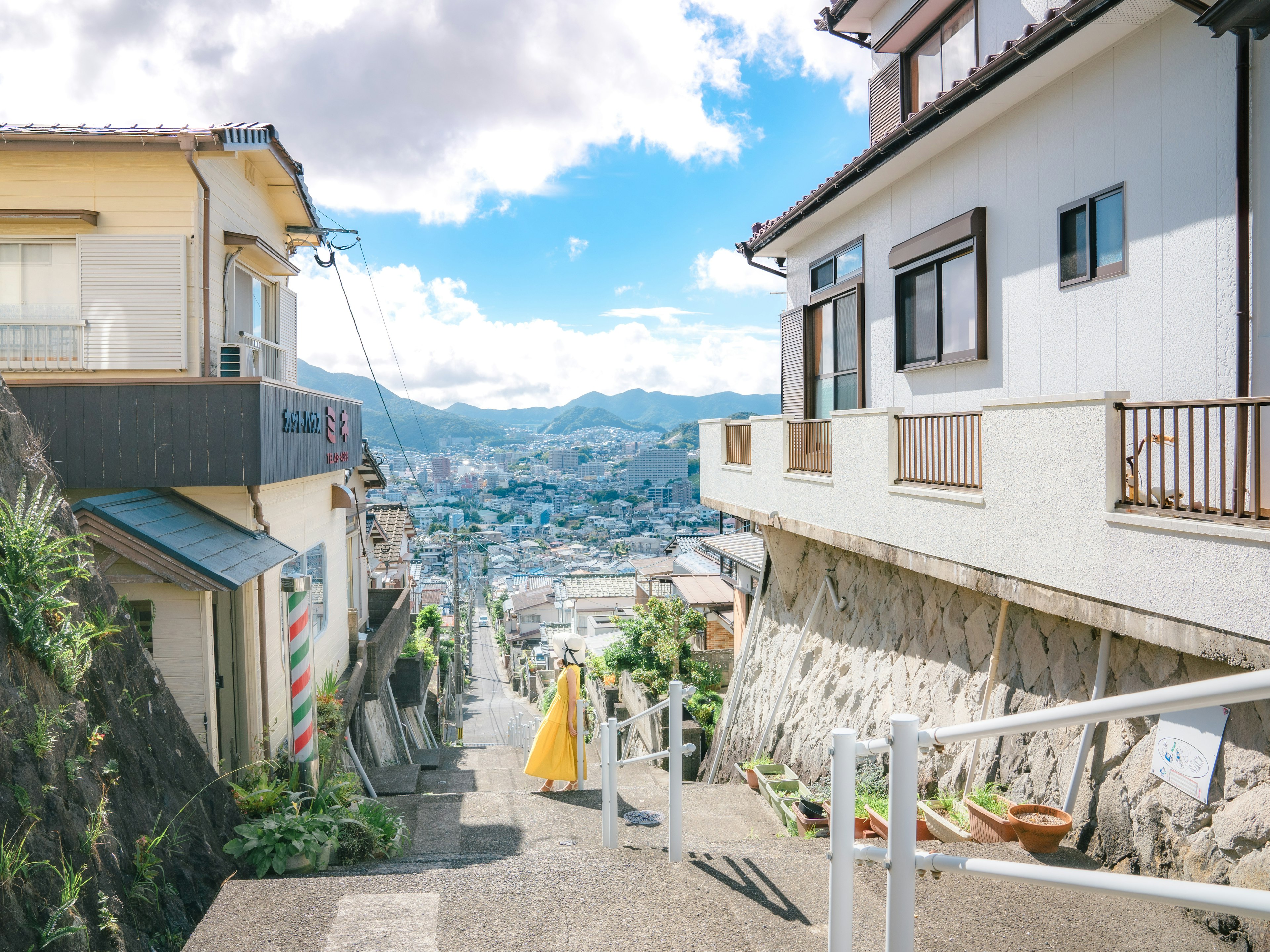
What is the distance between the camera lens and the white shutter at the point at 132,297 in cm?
895

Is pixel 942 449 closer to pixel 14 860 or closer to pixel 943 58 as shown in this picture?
pixel 943 58

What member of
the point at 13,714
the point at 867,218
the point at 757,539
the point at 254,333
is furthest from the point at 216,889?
the point at 757,539

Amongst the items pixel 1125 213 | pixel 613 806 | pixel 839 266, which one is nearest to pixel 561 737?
pixel 613 806

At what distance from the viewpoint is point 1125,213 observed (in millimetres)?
6426

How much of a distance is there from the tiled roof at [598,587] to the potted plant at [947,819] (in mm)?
46302

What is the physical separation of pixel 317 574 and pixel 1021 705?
9504 mm

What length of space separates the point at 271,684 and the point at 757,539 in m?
14.2

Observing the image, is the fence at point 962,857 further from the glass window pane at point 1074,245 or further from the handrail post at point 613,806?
the glass window pane at point 1074,245

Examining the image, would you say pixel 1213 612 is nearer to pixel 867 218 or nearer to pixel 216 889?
pixel 216 889

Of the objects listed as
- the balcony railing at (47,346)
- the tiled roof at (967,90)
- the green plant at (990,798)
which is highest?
the tiled roof at (967,90)

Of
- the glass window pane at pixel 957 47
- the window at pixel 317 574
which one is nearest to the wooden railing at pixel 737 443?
the glass window pane at pixel 957 47

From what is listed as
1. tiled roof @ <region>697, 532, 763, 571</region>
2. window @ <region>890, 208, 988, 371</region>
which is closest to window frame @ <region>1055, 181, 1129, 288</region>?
window @ <region>890, 208, 988, 371</region>

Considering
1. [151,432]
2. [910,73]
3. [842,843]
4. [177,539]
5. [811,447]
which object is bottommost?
[842,843]

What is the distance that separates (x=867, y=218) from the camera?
35.7ft
